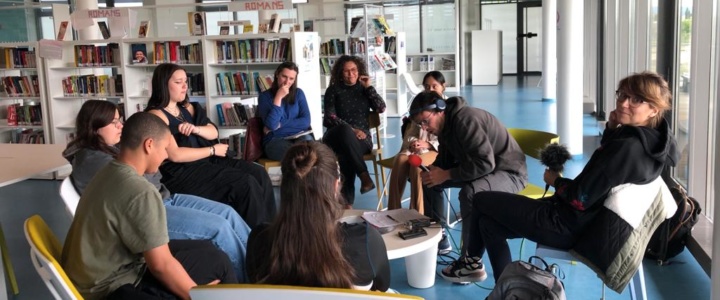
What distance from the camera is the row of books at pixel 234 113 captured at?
632 centimetres

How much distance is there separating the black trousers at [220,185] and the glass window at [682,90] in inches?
125

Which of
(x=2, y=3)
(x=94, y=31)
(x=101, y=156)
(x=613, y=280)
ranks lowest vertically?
(x=613, y=280)

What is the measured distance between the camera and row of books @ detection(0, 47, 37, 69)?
23.7 ft

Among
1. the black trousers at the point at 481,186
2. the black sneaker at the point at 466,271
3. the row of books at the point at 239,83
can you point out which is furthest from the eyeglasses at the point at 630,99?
the row of books at the point at 239,83

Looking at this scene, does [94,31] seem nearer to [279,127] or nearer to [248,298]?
[279,127]

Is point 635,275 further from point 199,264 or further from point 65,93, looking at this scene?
point 65,93

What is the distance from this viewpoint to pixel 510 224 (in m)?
3.13

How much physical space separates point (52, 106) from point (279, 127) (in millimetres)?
3256

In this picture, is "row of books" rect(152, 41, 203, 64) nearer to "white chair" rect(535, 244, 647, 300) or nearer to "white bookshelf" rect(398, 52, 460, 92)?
"white chair" rect(535, 244, 647, 300)

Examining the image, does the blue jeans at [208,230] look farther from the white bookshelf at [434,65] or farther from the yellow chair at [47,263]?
the white bookshelf at [434,65]

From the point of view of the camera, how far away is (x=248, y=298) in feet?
5.82

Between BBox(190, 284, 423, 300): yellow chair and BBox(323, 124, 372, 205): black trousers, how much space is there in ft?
11.0

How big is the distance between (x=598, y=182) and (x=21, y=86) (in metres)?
6.55

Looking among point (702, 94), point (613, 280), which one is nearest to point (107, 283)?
point (613, 280)
